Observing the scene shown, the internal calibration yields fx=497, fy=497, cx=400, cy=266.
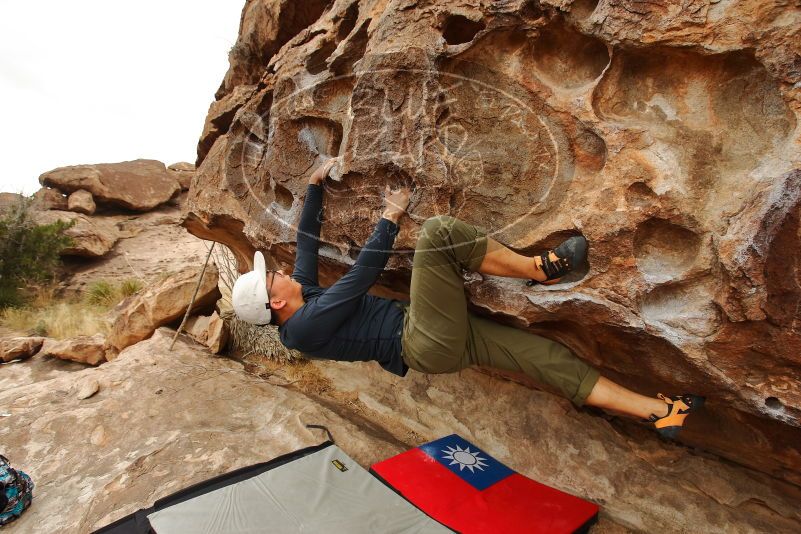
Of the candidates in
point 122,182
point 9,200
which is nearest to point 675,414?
point 122,182

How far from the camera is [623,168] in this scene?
204cm

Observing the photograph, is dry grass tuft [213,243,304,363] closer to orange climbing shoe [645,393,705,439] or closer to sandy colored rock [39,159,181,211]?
orange climbing shoe [645,393,705,439]

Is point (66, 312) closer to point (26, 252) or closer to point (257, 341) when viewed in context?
point (26, 252)

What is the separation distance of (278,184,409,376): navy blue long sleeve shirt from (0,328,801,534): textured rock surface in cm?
108

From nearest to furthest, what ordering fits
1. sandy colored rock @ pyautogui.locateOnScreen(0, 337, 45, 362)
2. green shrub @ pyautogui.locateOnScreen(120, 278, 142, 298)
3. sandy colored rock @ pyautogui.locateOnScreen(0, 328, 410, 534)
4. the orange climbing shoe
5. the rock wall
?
the rock wall, the orange climbing shoe, sandy colored rock @ pyautogui.locateOnScreen(0, 328, 410, 534), sandy colored rock @ pyautogui.locateOnScreen(0, 337, 45, 362), green shrub @ pyautogui.locateOnScreen(120, 278, 142, 298)

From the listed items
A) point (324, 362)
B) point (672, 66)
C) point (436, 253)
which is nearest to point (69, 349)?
point (324, 362)

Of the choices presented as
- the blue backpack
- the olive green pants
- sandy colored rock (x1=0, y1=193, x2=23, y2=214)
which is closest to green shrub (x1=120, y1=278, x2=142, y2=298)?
sandy colored rock (x1=0, y1=193, x2=23, y2=214)

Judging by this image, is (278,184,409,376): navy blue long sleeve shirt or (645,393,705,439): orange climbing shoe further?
(278,184,409,376): navy blue long sleeve shirt

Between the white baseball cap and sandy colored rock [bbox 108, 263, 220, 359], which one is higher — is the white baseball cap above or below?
above

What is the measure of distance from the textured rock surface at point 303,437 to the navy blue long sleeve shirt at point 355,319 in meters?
1.08

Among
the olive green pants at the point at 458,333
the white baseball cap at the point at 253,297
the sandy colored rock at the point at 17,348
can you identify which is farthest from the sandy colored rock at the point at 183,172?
the olive green pants at the point at 458,333

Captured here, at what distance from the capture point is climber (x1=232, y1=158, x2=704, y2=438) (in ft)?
7.13

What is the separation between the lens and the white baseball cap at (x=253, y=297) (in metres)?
2.51

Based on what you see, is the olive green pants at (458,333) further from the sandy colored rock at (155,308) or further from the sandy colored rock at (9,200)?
the sandy colored rock at (9,200)
